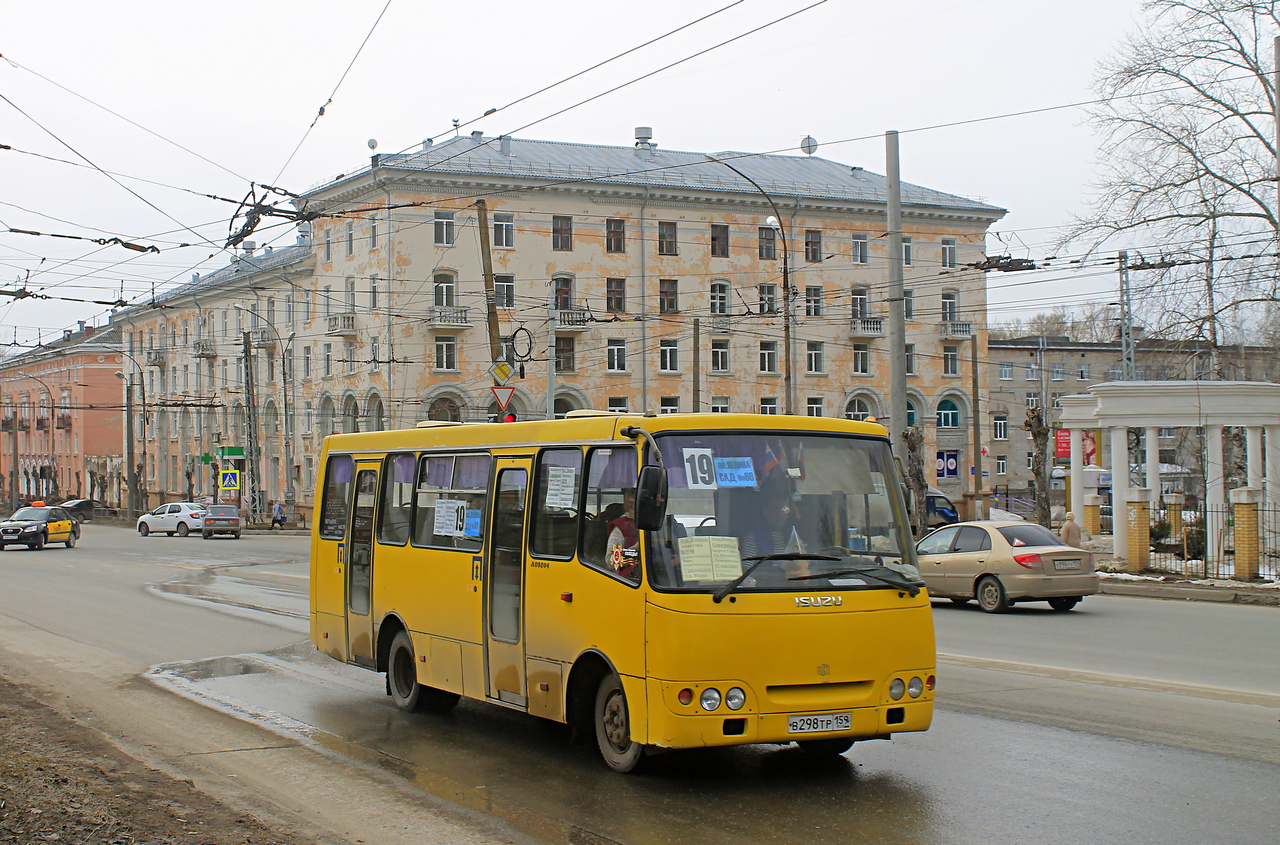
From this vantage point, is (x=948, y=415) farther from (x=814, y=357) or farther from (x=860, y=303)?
(x=814, y=357)

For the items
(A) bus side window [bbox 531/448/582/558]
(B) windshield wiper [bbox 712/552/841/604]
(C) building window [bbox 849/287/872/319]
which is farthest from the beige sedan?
(C) building window [bbox 849/287/872/319]

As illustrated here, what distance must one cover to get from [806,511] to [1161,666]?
22.7 feet

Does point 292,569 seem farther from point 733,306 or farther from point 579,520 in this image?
point 733,306

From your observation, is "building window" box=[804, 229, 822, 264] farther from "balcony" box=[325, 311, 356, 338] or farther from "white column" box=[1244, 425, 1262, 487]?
"white column" box=[1244, 425, 1262, 487]

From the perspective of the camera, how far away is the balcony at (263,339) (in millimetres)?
64875

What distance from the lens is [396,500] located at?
431 inches

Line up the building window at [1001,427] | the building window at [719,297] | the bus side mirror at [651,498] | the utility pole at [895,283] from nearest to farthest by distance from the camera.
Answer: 1. the bus side mirror at [651,498]
2. the utility pole at [895,283]
3. the building window at [719,297]
4. the building window at [1001,427]

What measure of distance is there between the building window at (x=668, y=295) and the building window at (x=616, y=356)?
2.54 m

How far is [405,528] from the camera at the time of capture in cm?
1067

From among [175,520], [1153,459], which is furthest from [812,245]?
[1153,459]

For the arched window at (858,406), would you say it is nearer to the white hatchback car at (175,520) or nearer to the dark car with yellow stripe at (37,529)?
the white hatchback car at (175,520)

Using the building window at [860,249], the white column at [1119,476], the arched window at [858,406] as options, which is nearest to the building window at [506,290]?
the building window at [860,249]

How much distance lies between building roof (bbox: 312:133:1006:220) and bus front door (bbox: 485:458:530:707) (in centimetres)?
4418

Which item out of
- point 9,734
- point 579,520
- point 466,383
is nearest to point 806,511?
point 579,520
